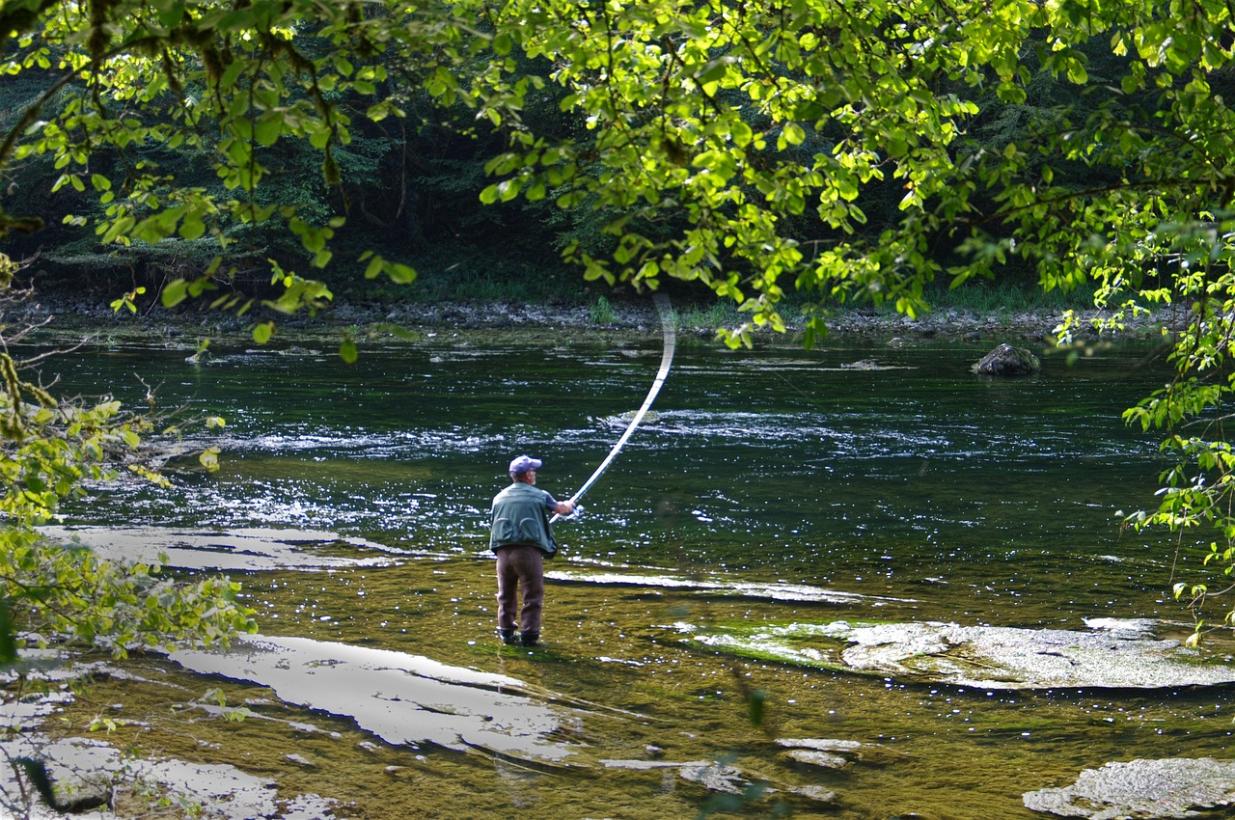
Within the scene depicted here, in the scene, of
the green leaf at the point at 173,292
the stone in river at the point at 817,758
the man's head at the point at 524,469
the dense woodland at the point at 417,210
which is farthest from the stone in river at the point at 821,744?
the dense woodland at the point at 417,210

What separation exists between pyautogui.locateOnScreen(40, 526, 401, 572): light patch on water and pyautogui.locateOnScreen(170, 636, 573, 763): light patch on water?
2.95 metres

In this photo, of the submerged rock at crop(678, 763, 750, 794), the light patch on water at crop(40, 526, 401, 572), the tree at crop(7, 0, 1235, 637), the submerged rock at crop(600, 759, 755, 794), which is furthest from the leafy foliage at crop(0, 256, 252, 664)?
the light patch on water at crop(40, 526, 401, 572)

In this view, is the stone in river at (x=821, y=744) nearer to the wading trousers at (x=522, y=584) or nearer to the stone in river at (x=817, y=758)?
the stone in river at (x=817, y=758)

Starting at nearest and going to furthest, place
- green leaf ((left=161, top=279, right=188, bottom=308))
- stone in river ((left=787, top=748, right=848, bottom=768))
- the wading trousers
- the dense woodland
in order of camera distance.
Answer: green leaf ((left=161, top=279, right=188, bottom=308)) < stone in river ((left=787, top=748, right=848, bottom=768)) < the wading trousers < the dense woodland

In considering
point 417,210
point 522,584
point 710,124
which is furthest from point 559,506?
point 417,210

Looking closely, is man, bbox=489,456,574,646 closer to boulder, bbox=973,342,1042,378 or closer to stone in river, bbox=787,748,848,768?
stone in river, bbox=787,748,848,768

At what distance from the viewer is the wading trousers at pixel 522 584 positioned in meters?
9.95

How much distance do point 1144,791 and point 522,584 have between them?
4.82 meters

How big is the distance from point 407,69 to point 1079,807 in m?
4.98

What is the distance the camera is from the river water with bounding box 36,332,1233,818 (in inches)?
283

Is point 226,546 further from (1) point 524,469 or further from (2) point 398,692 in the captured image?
(2) point 398,692

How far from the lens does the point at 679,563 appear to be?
1226 cm

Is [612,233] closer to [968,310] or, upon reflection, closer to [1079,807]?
[1079,807]

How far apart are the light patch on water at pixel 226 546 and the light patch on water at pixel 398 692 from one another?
9.69ft
